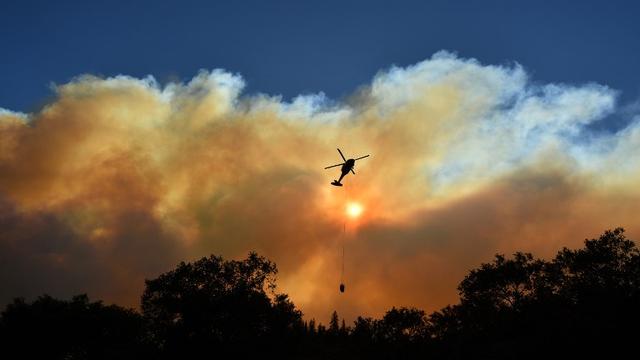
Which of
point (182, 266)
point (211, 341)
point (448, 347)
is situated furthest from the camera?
point (182, 266)

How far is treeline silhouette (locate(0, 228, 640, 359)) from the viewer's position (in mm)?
60656

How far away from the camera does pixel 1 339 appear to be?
72.6 m

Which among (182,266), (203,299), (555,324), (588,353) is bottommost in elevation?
(588,353)

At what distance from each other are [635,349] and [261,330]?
1816 inches

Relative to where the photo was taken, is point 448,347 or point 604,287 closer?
point 448,347

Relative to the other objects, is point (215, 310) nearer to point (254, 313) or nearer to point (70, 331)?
point (254, 313)

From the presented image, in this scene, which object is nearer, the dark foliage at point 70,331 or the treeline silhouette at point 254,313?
the treeline silhouette at point 254,313

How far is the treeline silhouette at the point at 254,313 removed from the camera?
60656mm

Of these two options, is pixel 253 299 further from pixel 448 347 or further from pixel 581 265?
pixel 581 265

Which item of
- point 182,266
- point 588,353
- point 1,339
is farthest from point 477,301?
point 1,339

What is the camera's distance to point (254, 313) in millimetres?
68188

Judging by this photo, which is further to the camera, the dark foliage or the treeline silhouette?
the dark foliage

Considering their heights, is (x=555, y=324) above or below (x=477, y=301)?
below

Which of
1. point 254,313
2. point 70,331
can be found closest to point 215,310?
point 254,313
